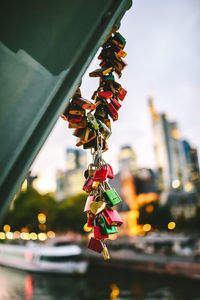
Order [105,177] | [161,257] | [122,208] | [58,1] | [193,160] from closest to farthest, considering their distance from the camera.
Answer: [58,1] < [105,177] < [161,257] < [122,208] < [193,160]

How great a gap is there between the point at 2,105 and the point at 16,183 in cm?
27

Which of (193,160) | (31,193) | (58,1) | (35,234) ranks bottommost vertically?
(35,234)

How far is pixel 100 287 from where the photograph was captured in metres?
17.1

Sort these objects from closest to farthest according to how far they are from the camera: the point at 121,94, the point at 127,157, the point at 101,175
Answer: the point at 101,175
the point at 121,94
the point at 127,157

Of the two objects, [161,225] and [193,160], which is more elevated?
[193,160]

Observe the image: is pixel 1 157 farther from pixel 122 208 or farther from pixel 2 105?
pixel 122 208

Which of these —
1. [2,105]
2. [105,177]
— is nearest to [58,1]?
[2,105]

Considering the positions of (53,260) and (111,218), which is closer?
(111,218)

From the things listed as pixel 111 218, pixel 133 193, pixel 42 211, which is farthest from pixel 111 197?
pixel 133 193

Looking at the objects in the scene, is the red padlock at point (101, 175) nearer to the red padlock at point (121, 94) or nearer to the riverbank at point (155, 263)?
the red padlock at point (121, 94)

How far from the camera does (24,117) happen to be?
33.1 inches

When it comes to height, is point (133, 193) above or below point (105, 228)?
above

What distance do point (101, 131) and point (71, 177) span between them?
109950mm

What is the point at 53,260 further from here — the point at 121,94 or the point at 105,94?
the point at 105,94
